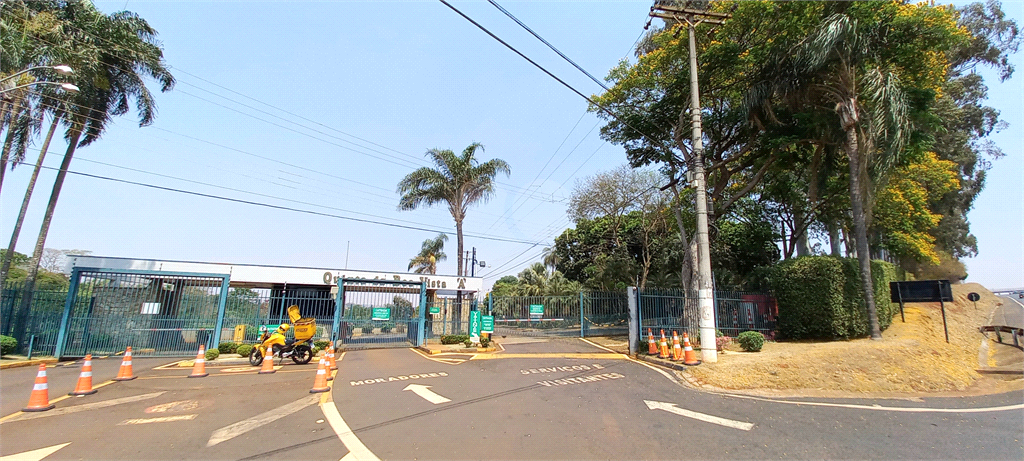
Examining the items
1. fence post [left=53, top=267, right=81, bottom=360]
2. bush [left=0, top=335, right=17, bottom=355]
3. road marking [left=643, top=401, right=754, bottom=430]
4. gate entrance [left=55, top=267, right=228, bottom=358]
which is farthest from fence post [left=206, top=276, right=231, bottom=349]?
road marking [left=643, top=401, right=754, bottom=430]

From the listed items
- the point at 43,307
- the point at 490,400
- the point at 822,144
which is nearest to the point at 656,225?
the point at 822,144

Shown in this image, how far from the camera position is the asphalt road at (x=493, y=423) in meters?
4.73

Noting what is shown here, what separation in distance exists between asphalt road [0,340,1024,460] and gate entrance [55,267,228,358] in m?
4.87

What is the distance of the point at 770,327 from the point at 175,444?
59.5 feet

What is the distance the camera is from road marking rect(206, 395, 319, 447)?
5.20 m

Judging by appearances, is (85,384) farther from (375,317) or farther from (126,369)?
(375,317)

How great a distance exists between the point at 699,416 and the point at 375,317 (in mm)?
13906

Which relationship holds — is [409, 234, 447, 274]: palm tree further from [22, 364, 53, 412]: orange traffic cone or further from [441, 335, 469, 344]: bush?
[22, 364, 53, 412]: orange traffic cone

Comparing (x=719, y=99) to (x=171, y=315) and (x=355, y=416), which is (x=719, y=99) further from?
(x=171, y=315)

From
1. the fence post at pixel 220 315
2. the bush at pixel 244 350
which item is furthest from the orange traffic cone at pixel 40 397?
the fence post at pixel 220 315

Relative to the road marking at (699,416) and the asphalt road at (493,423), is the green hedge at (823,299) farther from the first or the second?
the road marking at (699,416)

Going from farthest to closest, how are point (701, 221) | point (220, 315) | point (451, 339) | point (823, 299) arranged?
point (451, 339)
point (220, 315)
point (823, 299)
point (701, 221)

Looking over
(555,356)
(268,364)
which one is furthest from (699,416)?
(268,364)

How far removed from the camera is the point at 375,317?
17.4 meters
